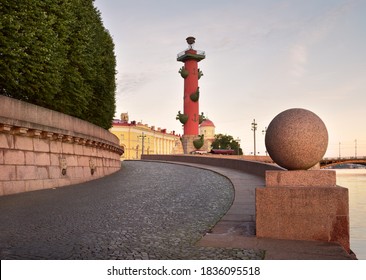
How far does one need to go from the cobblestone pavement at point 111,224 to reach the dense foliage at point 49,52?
494 centimetres

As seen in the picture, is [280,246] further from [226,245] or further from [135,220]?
[135,220]

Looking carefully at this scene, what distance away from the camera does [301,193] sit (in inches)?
252

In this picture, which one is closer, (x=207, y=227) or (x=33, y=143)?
(x=207, y=227)

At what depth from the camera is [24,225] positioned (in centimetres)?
768

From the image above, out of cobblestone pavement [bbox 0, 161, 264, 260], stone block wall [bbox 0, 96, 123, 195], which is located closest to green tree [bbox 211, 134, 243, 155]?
stone block wall [bbox 0, 96, 123, 195]

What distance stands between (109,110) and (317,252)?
2399 cm

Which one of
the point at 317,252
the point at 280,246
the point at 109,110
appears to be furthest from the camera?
the point at 109,110

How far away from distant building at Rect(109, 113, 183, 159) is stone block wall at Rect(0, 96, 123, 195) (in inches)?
3191

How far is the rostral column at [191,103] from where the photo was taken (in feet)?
215

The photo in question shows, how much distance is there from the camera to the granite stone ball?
680cm

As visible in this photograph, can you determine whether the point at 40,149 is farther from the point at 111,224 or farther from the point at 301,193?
the point at 301,193

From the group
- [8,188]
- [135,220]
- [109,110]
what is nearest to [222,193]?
[135,220]

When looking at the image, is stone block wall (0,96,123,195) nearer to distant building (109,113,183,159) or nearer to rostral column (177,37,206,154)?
rostral column (177,37,206,154)

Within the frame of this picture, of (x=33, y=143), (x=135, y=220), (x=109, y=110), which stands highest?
(x=109, y=110)
